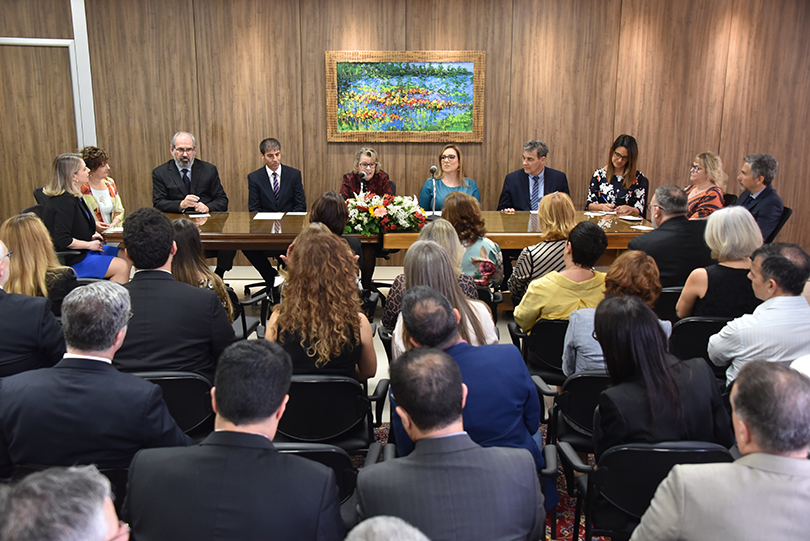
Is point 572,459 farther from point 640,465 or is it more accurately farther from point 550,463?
point 640,465

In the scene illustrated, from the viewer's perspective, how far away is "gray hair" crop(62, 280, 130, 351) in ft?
6.29

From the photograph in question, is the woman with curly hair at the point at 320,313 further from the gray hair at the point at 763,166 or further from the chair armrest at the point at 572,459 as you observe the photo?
the gray hair at the point at 763,166

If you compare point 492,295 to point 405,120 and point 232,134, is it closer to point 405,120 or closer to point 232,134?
point 405,120

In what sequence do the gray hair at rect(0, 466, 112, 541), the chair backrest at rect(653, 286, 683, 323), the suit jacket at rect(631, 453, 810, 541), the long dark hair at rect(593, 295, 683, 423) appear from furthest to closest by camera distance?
the chair backrest at rect(653, 286, 683, 323)
the long dark hair at rect(593, 295, 683, 423)
the suit jacket at rect(631, 453, 810, 541)
the gray hair at rect(0, 466, 112, 541)

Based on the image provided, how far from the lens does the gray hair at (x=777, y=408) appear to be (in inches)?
58.1

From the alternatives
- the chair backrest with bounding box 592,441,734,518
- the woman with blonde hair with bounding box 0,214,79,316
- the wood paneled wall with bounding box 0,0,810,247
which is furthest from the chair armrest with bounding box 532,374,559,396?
the wood paneled wall with bounding box 0,0,810,247

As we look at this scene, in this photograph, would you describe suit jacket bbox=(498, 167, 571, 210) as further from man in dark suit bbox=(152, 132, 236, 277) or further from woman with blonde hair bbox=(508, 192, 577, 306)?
man in dark suit bbox=(152, 132, 236, 277)

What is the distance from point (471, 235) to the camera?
4227 mm

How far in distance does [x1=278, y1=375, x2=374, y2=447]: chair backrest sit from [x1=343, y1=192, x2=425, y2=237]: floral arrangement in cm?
265

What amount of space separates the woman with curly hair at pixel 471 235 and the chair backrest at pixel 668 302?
1.06m

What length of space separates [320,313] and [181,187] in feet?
13.2

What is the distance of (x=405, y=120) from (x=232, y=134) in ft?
6.55

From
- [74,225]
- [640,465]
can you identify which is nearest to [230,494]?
[640,465]

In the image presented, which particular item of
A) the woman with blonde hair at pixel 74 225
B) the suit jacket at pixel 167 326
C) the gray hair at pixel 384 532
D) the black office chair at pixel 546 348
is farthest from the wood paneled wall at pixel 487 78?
the gray hair at pixel 384 532
